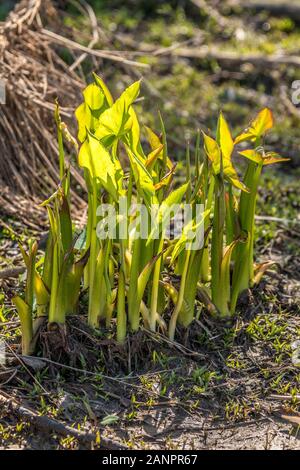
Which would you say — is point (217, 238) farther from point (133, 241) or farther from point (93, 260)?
point (93, 260)

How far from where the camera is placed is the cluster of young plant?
2.63m

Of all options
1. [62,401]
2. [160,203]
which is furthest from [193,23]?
[62,401]

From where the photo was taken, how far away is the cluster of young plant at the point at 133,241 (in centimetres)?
263

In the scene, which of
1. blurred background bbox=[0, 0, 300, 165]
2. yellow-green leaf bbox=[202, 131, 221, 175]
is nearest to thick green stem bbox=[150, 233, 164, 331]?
yellow-green leaf bbox=[202, 131, 221, 175]

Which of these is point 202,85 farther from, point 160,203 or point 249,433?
point 249,433

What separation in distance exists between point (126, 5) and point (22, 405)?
191 inches

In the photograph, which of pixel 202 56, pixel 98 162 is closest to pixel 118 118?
pixel 98 162

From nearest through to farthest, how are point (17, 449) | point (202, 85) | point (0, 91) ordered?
point (17, 449), point (0, 91), point (202, 85)

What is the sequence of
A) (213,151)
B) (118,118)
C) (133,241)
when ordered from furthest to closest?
(133,241), (213,151), (118,118)

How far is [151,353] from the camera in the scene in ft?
9.23

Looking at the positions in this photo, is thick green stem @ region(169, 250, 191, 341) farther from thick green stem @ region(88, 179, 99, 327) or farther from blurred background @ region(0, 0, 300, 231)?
blurred background @ region(0, 0, 300, 231)

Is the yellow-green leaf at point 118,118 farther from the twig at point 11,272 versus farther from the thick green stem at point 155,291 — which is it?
the twig at point 11,272

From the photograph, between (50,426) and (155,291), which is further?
(155,291)

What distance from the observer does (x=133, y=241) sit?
9.52 feet
